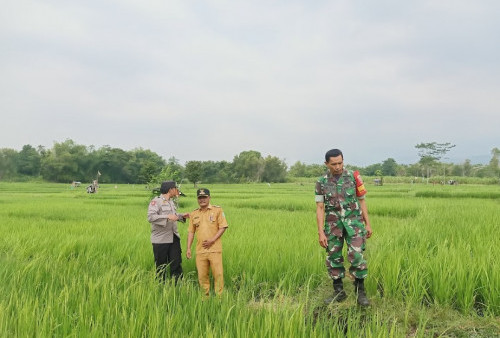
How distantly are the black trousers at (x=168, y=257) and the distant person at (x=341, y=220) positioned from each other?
1.90m

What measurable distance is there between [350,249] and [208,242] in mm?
1461

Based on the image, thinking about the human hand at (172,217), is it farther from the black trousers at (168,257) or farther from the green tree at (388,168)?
the green tree at (388,168)

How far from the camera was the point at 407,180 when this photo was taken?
54188mm

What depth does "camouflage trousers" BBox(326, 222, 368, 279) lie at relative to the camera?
3.27 meters

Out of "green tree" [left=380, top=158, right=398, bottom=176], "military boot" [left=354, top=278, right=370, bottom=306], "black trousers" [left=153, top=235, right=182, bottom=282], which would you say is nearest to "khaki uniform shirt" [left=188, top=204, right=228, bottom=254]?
"black trousers" [left=153, top=235, right=182, bottom=282]

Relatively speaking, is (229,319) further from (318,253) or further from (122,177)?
(122,177)

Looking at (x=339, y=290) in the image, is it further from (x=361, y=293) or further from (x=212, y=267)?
(x=212, y=267)

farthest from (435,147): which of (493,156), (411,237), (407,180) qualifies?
(411,237)

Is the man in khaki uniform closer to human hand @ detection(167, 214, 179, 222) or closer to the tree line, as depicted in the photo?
human hand @ detection(167, 214, 179, 222)

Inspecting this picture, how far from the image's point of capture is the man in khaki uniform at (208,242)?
3.66 metres

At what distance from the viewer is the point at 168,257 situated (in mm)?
4277

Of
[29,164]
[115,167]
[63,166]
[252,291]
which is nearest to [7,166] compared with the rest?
[29,164]

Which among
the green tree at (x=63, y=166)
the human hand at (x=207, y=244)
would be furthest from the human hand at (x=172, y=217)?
the green tree at (x=63, y=166)

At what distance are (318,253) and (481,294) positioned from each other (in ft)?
6.16
